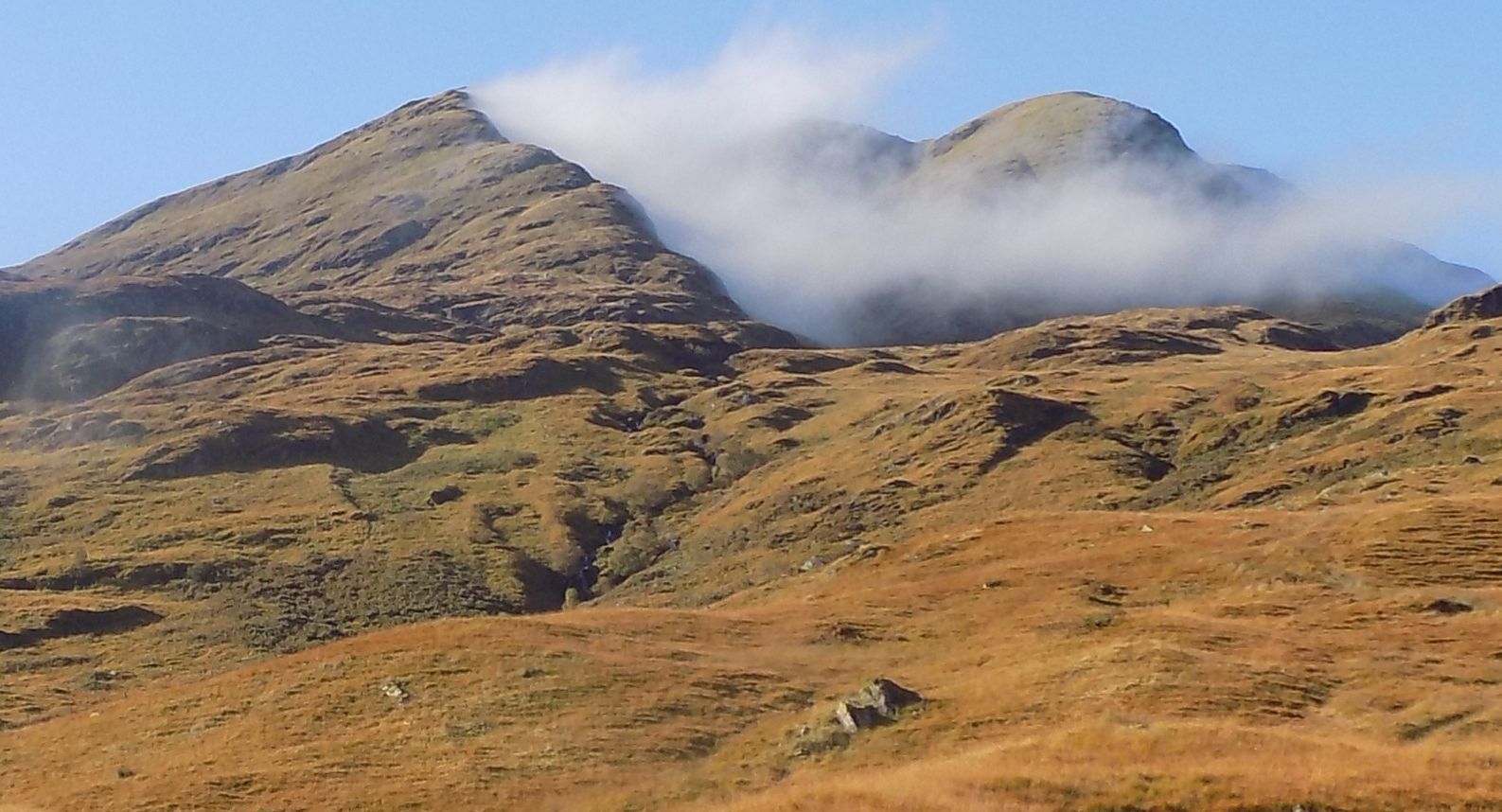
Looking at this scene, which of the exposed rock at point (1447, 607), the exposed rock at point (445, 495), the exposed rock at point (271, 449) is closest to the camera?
the exposed rock at point (1447, 607)

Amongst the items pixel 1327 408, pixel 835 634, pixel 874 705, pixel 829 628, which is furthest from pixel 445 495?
pixel 874 705

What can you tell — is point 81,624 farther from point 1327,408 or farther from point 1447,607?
point 1327,408

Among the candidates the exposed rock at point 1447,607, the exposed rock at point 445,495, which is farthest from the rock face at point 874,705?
the exposed rock at point 445,495

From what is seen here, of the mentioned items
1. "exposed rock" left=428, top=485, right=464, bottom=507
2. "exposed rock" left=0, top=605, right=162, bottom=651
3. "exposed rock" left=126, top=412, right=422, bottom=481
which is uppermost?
"exposed rock" left=126, top=412, right=422, bottom=481

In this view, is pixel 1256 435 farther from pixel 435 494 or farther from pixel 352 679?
pixel 352 679

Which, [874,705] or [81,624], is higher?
[874,705]

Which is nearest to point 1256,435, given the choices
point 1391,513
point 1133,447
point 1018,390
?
point 1133,447

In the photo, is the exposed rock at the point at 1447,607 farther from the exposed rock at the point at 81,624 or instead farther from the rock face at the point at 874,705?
the exposed rock at the point at 81,624

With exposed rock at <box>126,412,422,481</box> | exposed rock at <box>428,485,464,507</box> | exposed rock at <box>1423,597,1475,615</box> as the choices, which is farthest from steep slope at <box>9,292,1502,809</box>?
exposed rock at <box>126,412,422,481</box>

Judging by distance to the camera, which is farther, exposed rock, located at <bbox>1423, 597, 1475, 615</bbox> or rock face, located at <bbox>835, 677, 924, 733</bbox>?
exposed rock, located at <bbox>1423, 597, 1475, 615</bbox>

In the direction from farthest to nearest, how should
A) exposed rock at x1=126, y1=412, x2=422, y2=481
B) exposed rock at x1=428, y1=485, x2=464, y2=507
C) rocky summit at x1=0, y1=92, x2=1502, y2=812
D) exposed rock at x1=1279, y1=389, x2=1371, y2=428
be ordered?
exposed rock at x1=126, y1=412, x2=422, y2=481
exposed rock at x1=428, y1=485, x2=464, y2=507
exposed rock at x1=1279, y1=389, x2=1371, y2=428
rocky summit at x1=0, y1=92, x2=1502, y2=812

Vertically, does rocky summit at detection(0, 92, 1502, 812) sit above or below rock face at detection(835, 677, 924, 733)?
below

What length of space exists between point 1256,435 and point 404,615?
92984 millimetres

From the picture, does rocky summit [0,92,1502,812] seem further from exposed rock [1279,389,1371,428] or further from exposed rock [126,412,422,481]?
exposed rock [126,412,422,481]
